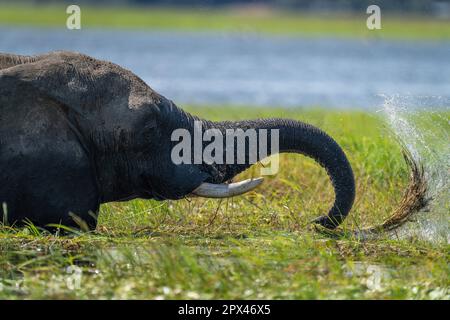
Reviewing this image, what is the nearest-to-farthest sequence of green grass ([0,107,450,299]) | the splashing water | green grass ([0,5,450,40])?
green grass ([0,107,450,299])
the splashing water
green grass ([0,5,450,40])

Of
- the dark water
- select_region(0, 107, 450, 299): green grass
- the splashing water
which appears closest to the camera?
select_region(0, 107, 450, 299): green grass

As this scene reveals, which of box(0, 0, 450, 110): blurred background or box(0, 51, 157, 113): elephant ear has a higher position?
box(0, 51, 157, 113): elephant ear

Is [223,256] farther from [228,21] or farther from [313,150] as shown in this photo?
[228,21]

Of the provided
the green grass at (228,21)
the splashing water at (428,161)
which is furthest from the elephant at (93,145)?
the green grass at (228,21)

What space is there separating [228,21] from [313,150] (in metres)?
60.1

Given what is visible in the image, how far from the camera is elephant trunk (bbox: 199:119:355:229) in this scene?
834cm

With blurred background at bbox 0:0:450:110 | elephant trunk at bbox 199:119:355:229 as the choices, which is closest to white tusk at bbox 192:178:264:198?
elephant trunk at bbox 199:119:355:229

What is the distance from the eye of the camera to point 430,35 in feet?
180

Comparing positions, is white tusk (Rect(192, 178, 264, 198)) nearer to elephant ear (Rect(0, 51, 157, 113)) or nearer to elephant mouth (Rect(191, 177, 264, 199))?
elephant mouth (Rect(191, 177, 264, 199))

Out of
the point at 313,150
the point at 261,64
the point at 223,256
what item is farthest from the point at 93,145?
the point at 261,64

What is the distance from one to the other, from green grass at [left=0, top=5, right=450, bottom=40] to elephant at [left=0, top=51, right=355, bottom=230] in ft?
155
